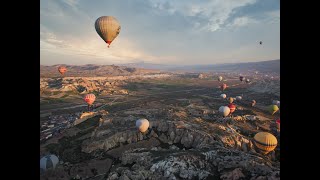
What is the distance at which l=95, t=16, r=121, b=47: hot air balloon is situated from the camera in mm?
33438

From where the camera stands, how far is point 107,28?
110 ft


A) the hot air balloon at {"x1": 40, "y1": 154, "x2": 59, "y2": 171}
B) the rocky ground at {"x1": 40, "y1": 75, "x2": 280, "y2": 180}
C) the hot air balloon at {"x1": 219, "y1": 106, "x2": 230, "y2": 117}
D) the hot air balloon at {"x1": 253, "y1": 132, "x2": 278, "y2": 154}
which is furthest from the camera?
the hot air balloon at {"x1": 219, "y1": 106, "x2": 230, "y2": 117}

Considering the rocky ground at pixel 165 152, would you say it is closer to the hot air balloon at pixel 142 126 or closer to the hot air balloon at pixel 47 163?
the hot air balloon at pixel 47 163

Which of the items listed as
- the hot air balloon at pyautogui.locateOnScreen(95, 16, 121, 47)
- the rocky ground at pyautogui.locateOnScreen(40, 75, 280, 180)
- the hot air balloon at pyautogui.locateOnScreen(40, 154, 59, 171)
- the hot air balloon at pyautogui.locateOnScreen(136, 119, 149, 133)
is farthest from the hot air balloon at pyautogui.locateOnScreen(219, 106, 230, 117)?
the hot air balloon at pyautogui.locateOnScreen(40, 154, 59, 171)

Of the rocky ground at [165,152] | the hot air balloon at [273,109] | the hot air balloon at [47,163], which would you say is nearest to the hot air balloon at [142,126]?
the rocky ground at [165,152]

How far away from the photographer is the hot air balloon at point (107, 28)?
110 feet

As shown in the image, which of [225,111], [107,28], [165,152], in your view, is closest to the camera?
[165,152]

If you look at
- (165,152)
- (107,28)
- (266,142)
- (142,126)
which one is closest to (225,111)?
(142,126)

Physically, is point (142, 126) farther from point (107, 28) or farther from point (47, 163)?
point (107, 28)

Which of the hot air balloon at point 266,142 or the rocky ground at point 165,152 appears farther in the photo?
the hot air balloon at point 266,142

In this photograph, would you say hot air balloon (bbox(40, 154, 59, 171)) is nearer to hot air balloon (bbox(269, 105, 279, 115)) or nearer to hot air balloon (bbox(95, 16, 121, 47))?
hot air balloon (bbox(95, 16, 121, 47))

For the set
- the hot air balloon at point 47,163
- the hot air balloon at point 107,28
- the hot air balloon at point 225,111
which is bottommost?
the hot air balloon at point 47,163

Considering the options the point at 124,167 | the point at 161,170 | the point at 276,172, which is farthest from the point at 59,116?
the point at 276,172
